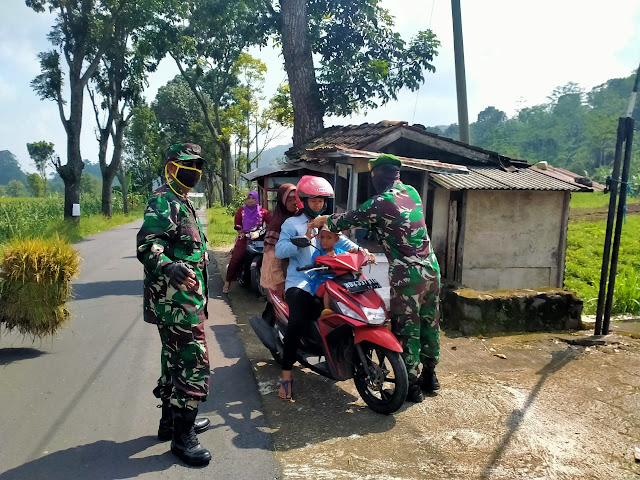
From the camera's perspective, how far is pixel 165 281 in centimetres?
303

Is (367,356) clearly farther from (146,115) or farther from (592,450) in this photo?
(146,115)

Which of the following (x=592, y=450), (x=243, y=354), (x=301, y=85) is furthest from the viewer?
(x=301, y=85)

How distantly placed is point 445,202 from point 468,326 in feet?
8.50

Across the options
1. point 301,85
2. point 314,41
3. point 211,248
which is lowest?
point 211,248

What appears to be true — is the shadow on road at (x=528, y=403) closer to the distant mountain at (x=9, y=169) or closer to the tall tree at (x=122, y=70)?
the tall tree at (x=122, y=70)

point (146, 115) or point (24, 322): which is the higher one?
point (146, 115)

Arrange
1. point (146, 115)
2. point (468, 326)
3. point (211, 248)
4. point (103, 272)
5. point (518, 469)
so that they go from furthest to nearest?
point (146, 115)
point (211, 248)
point (103, 272)
point (468, 326)
point (518, 469)

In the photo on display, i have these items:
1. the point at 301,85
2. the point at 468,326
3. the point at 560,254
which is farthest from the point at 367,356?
the point at 301,85

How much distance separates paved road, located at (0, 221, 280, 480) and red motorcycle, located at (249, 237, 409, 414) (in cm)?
71

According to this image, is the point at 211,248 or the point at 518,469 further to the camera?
the point at 211,248

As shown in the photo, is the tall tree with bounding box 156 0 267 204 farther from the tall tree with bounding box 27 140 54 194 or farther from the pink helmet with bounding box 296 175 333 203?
the tall tree with bounding box 27 140 54 194

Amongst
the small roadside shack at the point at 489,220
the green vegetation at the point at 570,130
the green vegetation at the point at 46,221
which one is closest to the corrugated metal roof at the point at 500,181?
the small roadside shack at the point at 489,220

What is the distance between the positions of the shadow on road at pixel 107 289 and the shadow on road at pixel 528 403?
20.2 ft

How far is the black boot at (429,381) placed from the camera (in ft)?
13.6
